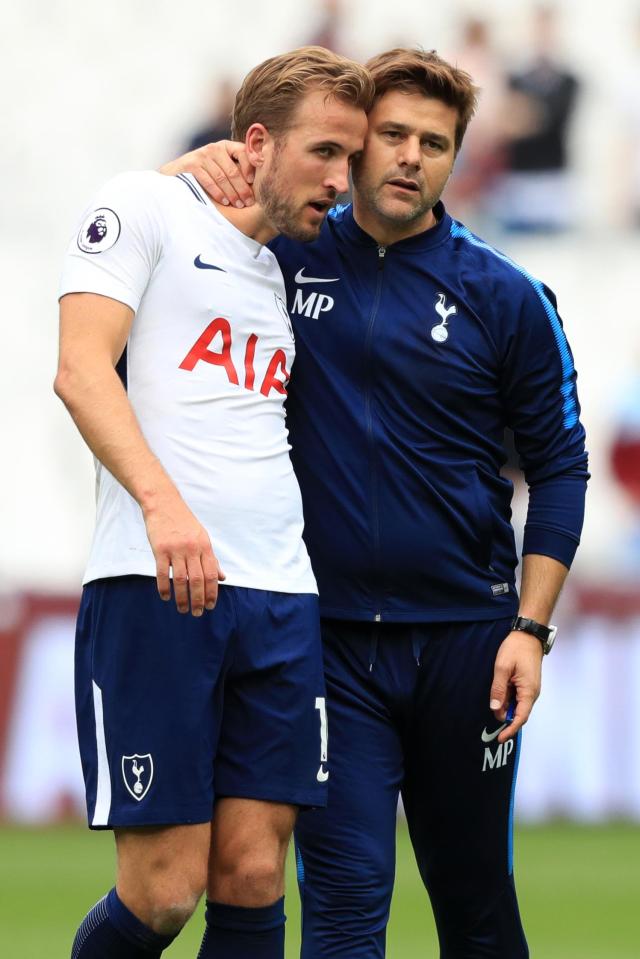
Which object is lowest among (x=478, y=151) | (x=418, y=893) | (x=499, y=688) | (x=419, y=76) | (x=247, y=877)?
(x=418, y=893)

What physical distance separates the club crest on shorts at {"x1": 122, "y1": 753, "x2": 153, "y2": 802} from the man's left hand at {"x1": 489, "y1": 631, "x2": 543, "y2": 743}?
872 mm

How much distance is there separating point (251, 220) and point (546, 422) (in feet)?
2.84

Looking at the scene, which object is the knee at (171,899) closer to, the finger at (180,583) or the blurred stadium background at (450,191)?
the finger at (180,583)

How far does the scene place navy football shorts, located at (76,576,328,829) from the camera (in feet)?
13.0

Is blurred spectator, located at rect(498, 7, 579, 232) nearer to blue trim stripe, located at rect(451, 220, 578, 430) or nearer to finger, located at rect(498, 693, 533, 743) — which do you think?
blue trim stripe, located at rect(451, 220, 578, 430)

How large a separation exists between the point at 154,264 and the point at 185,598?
0.80 metres

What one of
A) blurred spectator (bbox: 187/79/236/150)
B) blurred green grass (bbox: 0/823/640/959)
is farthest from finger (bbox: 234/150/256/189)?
blurred spectator (bbox: 187/79/236/150)

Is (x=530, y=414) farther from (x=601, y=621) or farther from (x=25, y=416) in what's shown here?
(x=25, y=416)

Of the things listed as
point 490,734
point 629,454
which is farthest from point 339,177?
point 629,454

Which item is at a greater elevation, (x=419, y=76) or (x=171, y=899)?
(x=419, y=76)

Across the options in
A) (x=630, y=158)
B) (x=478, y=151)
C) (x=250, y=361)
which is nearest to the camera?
(x=250, y=361)

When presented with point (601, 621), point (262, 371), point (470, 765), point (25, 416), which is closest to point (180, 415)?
point (262, 371)

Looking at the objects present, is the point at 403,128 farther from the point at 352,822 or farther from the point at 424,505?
the point at 352,822

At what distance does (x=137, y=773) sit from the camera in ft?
13.0
